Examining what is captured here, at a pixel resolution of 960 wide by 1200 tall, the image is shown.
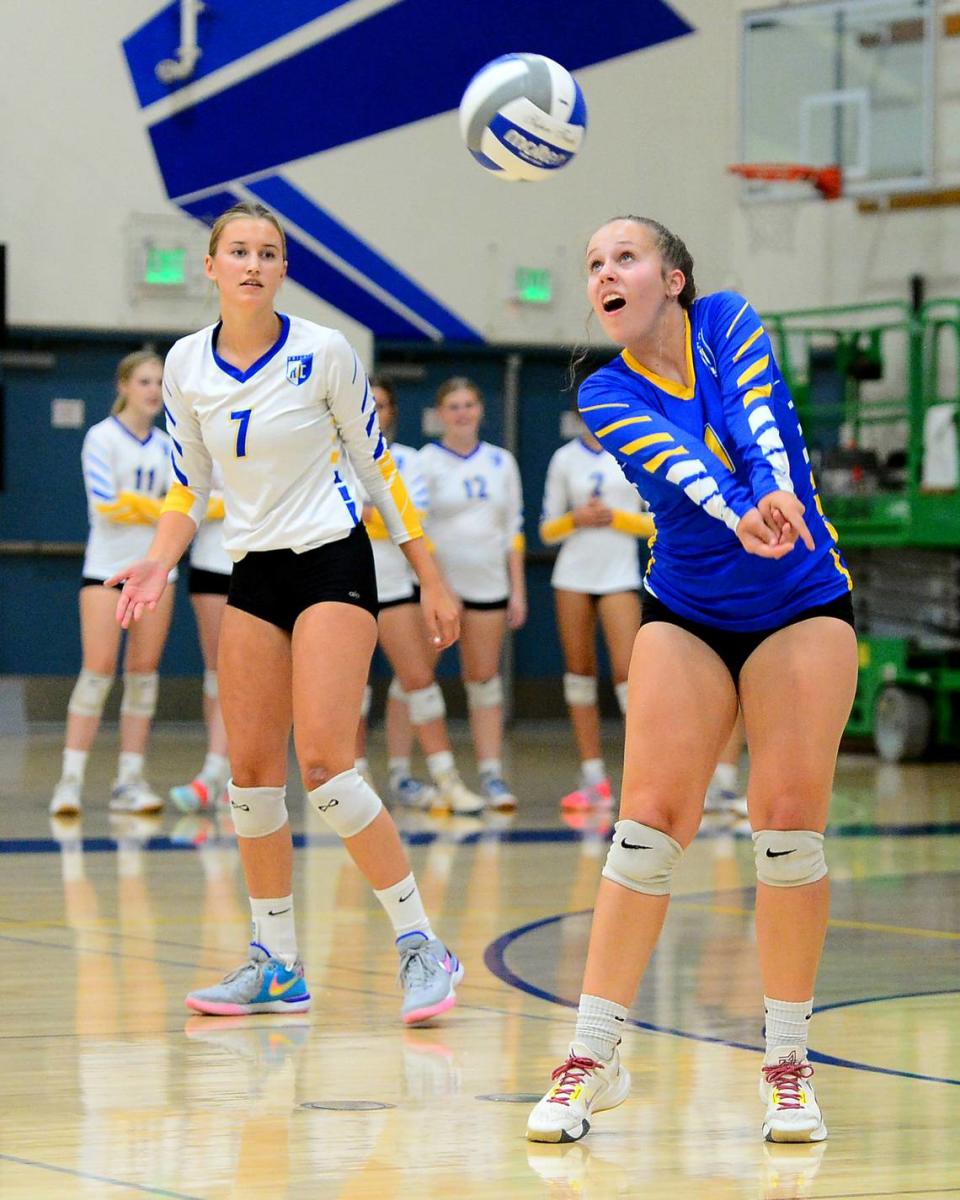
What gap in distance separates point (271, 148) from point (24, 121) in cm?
175

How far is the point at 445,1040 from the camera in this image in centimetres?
471

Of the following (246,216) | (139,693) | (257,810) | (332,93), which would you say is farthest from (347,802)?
(332,93)

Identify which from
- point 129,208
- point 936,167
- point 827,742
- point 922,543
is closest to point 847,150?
point 936,167

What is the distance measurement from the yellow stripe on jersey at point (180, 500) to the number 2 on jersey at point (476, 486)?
5.22 meters

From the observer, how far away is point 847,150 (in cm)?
1498

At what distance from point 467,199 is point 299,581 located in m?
11.4

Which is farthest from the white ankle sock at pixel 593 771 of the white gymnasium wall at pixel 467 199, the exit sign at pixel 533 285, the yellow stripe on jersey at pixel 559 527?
the exit sign at pixel 533 285

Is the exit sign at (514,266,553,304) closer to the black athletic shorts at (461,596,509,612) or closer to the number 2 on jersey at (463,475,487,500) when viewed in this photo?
the number 2 on jersey at (463,475,487,500)

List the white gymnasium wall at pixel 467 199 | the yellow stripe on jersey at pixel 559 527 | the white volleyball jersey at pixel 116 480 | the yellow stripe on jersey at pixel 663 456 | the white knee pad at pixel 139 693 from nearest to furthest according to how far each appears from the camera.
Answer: the yellow stripe on jersey at pixel 663 456 → the white volleyball jersey at pixel 116 480 → the white knee pad at pixel 139 693 → the yellow stripe on jersey at pixel 559 527 → the white gymnasium wall at pixel 467 199

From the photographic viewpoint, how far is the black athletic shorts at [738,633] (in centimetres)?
379

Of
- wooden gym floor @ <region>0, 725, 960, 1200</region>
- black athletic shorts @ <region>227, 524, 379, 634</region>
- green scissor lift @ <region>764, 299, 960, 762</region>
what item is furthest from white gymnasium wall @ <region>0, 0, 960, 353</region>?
black athletic shorts @ <region>227, 524, 379, 634</region>

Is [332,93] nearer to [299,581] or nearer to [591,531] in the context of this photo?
[591,531]

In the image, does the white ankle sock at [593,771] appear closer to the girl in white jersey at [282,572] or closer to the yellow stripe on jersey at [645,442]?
the girl in white jersey at [282,572]

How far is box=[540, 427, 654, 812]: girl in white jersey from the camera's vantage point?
1008cm
